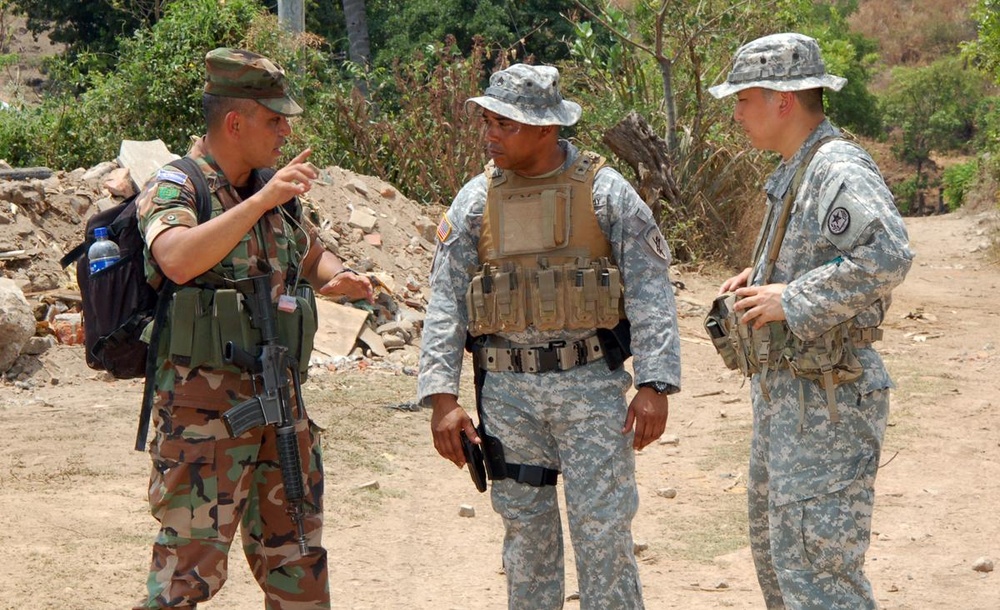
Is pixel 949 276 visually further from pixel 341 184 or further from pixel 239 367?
pixel 239 367

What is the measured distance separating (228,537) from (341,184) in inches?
346

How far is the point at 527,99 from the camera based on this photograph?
11.4ft

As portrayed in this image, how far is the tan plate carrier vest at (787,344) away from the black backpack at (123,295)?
58.5 inches

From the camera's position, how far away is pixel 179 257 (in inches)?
124

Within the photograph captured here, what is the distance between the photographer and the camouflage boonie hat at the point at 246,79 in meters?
3.35

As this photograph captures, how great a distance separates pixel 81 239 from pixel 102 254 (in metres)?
6.82

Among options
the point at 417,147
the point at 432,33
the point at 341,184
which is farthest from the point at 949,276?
the point at 432,33

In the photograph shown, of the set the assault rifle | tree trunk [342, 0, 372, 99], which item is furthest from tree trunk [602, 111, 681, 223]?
tree trunk [342, 0, 372, 99]

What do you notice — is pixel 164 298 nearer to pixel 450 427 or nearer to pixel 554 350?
pixel 450 427

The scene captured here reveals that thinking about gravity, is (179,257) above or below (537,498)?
above

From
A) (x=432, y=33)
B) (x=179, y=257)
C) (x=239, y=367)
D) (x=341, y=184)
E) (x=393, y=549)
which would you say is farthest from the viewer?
(x=432, y=33)

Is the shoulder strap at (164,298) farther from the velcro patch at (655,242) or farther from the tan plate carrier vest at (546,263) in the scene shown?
the velcro patch at (655,242)

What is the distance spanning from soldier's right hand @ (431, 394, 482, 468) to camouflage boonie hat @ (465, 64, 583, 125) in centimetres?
84

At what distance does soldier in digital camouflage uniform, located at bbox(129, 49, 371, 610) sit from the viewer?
10.5ft
